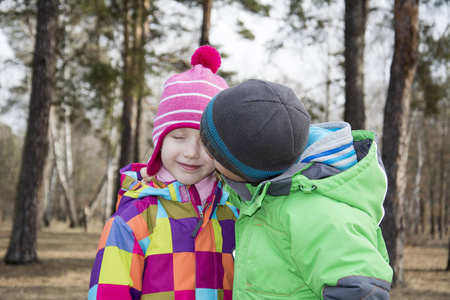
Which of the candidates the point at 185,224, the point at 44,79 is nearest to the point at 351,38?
the point at 44,79

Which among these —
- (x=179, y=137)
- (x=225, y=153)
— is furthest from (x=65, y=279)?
(x=225, y=153)

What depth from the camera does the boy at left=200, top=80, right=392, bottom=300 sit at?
3.91 ft

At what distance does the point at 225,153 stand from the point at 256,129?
151 millimetres

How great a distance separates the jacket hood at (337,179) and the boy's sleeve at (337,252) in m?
0.05

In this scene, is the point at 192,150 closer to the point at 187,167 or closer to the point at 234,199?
the point at 187,167

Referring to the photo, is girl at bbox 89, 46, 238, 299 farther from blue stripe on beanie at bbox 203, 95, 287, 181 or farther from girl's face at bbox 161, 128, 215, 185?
blue stripe on beanie at bbox 203, 95, 287, 181

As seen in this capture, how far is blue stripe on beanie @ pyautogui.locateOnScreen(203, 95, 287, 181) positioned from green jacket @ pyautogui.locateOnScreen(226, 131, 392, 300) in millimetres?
45

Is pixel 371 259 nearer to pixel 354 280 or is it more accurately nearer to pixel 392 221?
pixel 354 280

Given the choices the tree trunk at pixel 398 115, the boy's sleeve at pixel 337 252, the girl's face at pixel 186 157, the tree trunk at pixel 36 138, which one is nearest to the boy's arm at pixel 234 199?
the girl's face at pixel 186 157

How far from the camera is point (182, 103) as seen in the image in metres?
1.71

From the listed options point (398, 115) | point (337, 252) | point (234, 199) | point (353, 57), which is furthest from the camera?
point (353, 57)

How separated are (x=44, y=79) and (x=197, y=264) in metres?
7.49

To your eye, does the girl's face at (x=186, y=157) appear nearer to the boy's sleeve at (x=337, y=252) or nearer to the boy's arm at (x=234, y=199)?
the boy's arm at (x=234, y=199)

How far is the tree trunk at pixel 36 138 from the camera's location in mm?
7863
